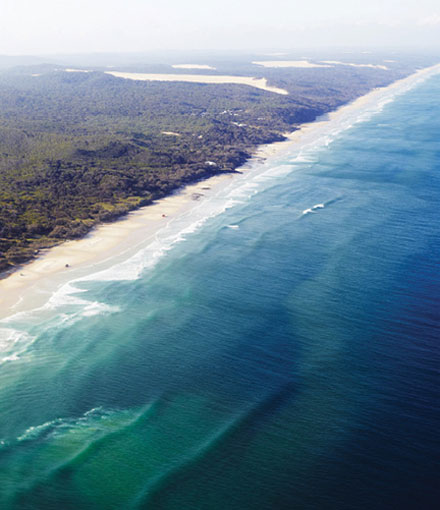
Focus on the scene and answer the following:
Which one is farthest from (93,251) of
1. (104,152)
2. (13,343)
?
(104,152)

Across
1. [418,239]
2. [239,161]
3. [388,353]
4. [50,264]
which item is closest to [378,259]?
[418,239]

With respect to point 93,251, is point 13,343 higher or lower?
lower

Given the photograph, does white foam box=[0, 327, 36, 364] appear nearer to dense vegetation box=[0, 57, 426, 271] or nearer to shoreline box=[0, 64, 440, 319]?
shoreline box=[0, 64, 440, 319]

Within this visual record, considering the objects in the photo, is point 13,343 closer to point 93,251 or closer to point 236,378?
point 236,378

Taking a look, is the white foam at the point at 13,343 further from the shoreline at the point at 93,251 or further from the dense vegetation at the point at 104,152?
the dense vegetation at the point at 104,152

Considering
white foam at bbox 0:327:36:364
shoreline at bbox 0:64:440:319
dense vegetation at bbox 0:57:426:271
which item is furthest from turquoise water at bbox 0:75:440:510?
dense vegetation at bbox 0:57:426:271

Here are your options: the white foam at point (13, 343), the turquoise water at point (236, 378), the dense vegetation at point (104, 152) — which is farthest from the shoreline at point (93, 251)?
the white foam at point (13, 343)

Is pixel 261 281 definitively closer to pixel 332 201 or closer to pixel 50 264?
pixel 50 264
